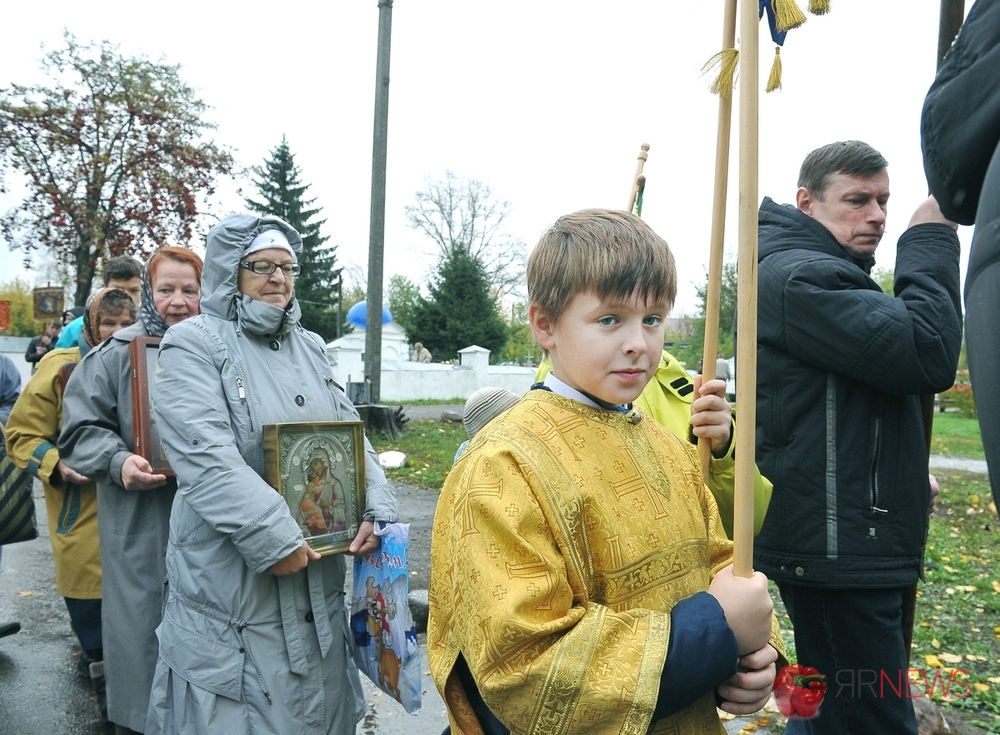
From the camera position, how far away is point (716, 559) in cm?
186

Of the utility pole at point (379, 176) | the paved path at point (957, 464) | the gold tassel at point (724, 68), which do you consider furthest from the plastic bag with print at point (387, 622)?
the paved path at point (957, 464)

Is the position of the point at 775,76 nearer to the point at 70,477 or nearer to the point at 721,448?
the point at 721,448

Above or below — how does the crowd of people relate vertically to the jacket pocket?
above

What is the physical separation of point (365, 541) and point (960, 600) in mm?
4628

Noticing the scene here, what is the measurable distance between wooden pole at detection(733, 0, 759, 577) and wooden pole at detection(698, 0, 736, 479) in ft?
0.59

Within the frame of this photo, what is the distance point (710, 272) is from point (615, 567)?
63 centimetres

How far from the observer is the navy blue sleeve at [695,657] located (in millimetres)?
1437

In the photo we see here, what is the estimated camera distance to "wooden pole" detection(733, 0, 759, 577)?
148 cm

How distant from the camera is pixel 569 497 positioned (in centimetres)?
153

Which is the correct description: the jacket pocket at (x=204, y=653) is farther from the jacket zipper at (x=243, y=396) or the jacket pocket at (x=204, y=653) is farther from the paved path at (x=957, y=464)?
the paved path at (x=957, y=464)

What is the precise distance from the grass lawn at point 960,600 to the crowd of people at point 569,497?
152 cm

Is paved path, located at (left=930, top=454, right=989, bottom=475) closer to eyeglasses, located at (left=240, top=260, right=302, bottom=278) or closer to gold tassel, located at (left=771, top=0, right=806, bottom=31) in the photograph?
eyeglasses, located at (left=240, top=260, right=302, bottom=278)

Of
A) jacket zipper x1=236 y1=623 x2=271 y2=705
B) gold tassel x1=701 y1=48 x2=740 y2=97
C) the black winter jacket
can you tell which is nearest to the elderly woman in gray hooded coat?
jacket zipper x1=236 y1=623 x2=271 y2=705

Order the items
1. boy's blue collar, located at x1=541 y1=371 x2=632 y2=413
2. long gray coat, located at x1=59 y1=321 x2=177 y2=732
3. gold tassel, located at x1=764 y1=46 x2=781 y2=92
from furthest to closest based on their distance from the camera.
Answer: long gray coat, located at x1=59 y1=321 x2=177 y2=732
gold tassel, located at x1=764 y1=46 x2=781 y2=92
boy's blue collar, located at x1=541 y1=371 x2=632 y2=413
